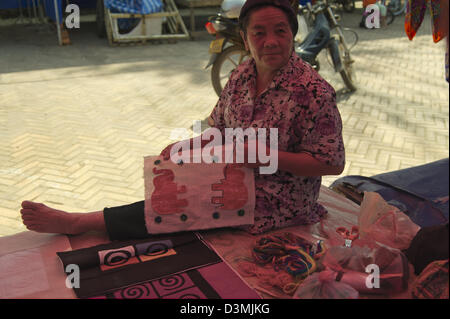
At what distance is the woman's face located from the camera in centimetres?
195

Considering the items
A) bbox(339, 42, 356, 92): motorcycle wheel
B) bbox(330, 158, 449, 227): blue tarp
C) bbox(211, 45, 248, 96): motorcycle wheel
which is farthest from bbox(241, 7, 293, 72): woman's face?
bbox(339, 42, 356, 92): motorcycle wheel

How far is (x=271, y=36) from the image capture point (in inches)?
77.2

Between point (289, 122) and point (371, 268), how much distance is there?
69cm

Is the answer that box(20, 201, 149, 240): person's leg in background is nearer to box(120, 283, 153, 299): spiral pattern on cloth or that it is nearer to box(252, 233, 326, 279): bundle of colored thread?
box(120, 283, 153, 299): spiral pattern on cloth

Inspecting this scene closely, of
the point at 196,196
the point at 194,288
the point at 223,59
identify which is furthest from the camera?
the point at 223,59

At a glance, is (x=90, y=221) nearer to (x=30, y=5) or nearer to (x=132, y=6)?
(x=132, y=6)

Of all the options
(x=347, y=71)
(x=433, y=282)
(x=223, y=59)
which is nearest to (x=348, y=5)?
(x=347, y=71)

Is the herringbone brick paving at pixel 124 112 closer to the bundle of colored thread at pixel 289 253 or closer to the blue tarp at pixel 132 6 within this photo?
the blue tarp at pixel 132 6

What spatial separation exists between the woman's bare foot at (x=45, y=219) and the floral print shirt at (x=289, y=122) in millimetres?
867

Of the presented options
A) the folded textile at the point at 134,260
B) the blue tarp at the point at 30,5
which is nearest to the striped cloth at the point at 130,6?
the blue tarp at the point at 30,5

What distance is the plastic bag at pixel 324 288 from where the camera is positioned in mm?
1605

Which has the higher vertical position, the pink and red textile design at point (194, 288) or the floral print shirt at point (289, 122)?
the floral print shirt at point (289, 122)

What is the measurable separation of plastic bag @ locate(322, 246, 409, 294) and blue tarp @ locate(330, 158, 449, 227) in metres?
0.78

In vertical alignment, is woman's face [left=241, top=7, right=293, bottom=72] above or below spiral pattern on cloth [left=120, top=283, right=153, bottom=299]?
above
